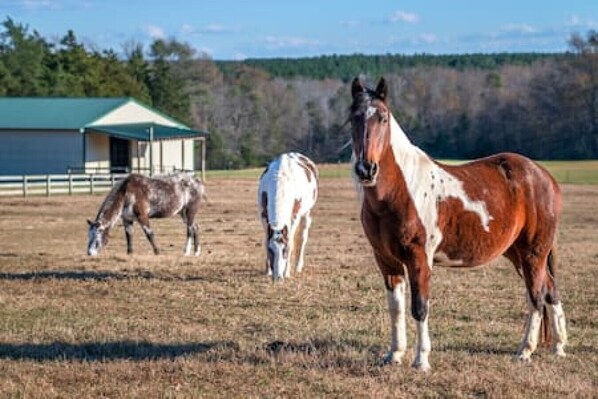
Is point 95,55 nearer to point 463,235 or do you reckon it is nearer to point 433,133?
point 433,133

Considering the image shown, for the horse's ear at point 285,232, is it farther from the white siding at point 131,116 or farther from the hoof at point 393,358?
the white siding at point 131,116

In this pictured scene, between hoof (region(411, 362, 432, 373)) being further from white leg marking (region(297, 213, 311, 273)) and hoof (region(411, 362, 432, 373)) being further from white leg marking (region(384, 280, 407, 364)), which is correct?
white leg marking (region(297, 213, 311, 273))

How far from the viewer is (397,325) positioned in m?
8.30

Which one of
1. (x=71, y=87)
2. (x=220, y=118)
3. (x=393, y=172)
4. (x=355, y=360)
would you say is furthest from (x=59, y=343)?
(x=220, y=118)

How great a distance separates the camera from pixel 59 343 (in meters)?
9.16

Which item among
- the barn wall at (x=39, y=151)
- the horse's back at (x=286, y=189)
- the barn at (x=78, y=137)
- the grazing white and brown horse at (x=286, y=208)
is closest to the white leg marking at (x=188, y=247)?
the grazing white and brown horse at (x=286, y=208)

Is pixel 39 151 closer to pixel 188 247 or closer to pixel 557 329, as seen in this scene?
pixel 188 247

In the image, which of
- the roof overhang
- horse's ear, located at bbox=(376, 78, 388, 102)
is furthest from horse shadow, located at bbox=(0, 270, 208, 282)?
the roof overhang

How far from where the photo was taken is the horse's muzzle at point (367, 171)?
7145 millimetres

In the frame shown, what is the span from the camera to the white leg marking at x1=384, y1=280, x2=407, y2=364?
8227 mm

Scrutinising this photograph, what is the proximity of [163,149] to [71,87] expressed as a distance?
59.7 feet

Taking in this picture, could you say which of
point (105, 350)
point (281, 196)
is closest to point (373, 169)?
point (105, 350)

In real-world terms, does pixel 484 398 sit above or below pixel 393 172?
below

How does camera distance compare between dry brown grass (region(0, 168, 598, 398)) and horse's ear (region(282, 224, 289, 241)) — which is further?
horse's ear (region(282, 224, 289, 241))
